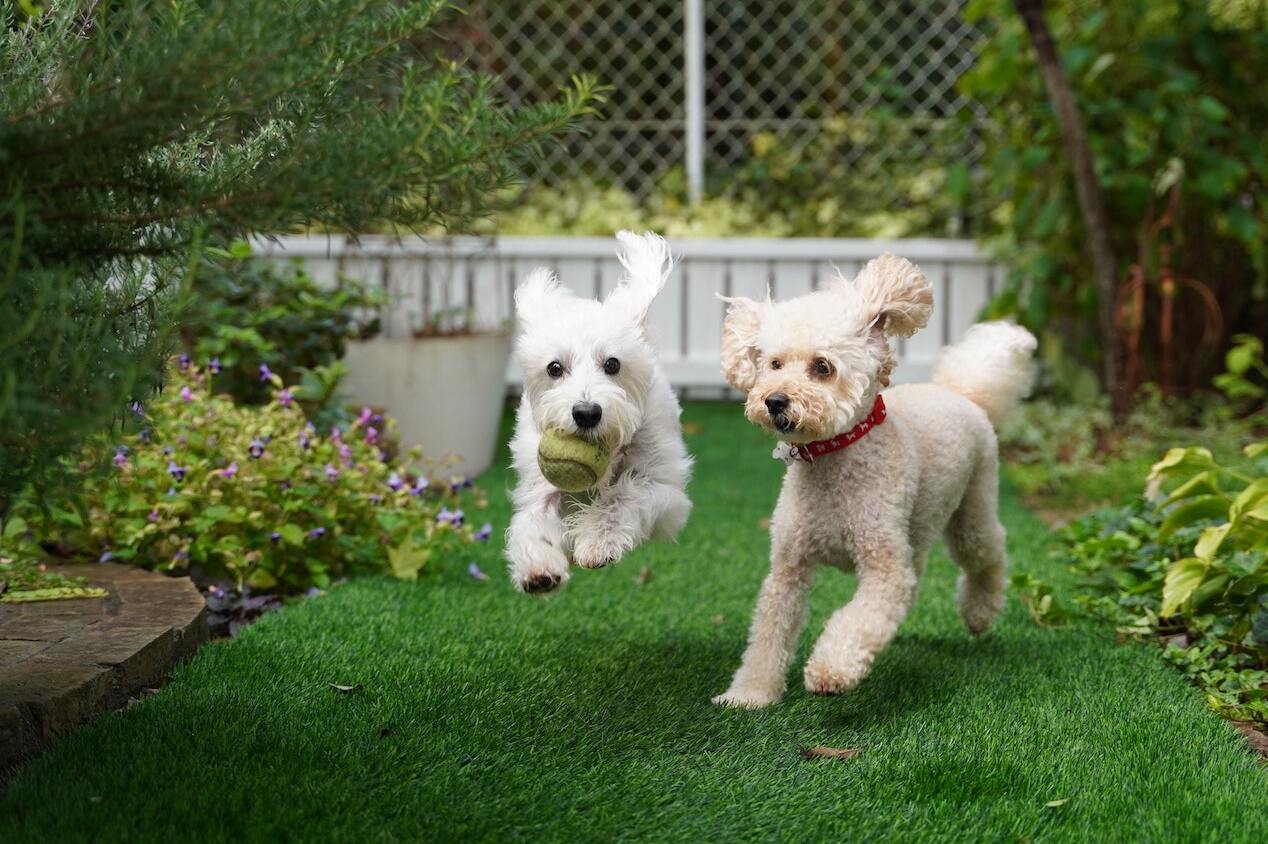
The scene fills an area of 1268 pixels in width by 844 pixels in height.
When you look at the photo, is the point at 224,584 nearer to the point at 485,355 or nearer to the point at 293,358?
the point at 293,358

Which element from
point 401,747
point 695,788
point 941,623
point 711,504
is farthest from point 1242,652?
point 711,504

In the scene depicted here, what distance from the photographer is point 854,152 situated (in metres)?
10.5

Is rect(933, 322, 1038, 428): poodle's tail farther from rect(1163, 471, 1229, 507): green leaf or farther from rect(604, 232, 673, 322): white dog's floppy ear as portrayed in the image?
rect(604, 232, 673, 322): white dog's floppy ear

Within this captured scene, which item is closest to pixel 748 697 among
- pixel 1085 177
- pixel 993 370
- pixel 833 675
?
pixel 833 675

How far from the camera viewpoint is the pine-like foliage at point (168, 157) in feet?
6.72

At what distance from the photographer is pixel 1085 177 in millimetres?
7059

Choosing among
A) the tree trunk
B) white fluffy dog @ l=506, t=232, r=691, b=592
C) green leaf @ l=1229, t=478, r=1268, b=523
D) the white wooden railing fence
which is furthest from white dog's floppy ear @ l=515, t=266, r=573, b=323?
the white wooden railing fence

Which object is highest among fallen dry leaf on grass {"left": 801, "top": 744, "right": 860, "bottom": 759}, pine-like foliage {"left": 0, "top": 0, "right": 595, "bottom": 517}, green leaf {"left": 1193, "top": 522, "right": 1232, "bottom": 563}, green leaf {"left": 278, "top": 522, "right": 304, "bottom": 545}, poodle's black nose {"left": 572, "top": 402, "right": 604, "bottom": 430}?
pine-like foliage {"left": 0, "top": 0, "right": 595, "bottom": 517}

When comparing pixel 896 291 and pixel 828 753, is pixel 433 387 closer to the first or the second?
pixel 896 291

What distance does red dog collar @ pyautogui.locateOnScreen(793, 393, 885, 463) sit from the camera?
3.38 metres

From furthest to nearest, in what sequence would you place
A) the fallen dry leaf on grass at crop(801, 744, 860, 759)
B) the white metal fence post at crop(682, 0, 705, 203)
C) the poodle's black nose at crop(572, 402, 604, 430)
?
the white metal fence post at crop(682, 0, 705, 203)
the poodle's black nose at crop(572, 402, 604, 430)
the fallen dry leaf on grass at crop(801, 744, 860, 759)

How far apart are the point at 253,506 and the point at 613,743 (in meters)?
1.91

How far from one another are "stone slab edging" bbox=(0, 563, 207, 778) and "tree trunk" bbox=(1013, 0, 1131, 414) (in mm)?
5067

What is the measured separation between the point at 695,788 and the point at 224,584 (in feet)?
6.89
